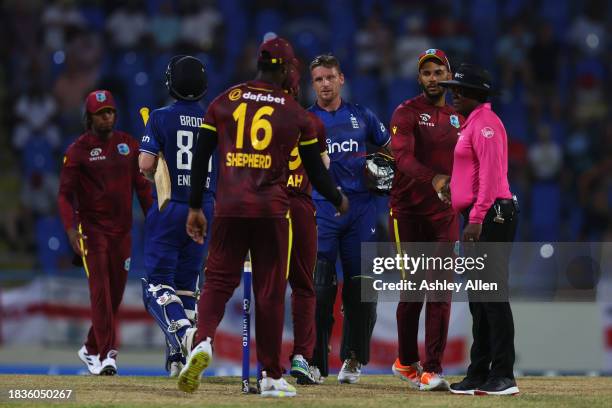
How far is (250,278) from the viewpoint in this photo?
354 inches

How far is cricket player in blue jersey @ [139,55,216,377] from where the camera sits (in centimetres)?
996

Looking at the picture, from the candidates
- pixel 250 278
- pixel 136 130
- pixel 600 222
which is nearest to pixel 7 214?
pixel 136 130

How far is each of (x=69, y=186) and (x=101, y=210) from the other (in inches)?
15.1

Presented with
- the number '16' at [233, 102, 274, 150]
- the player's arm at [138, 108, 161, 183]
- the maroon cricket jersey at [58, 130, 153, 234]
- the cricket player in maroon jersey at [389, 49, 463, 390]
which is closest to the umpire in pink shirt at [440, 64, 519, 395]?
the cricket player in maroon jersey at [389, 49, 463, 390]

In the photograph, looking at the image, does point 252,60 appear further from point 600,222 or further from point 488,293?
point 488,293

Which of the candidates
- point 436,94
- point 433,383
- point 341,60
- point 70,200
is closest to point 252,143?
point 436,94

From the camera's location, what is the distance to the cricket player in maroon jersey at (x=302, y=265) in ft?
31.5

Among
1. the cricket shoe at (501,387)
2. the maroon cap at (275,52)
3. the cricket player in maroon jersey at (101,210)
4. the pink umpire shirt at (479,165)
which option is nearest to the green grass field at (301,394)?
the cricket shoe at (501,387)

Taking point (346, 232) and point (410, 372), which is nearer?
point (410, 372)

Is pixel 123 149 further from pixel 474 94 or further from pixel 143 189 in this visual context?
pixel 474 94

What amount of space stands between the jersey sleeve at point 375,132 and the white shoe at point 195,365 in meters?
3.13

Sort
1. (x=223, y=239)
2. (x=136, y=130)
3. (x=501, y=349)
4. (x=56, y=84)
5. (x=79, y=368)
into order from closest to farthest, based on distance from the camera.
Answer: (x=223, y=239), (x=501, y=349), (x=79, y=368), (x=136, y=130), (x=56, y=84)

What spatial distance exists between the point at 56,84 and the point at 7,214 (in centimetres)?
302

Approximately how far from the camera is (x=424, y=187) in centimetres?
982
